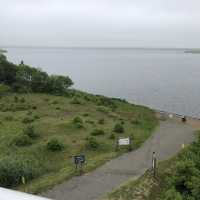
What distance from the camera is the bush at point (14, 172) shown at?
64.4 ft

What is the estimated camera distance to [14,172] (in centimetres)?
1986

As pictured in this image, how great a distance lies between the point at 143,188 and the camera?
18094 mm

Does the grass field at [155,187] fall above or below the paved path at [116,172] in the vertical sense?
above

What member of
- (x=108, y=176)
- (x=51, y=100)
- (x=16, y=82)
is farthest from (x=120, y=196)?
(x=16, y=82)

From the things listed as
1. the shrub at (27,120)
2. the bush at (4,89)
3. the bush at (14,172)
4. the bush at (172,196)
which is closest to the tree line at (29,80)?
the bush at (4,89)

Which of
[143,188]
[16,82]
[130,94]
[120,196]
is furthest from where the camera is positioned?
[130,94]

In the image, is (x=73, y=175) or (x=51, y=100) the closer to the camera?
(x=73, y=175)

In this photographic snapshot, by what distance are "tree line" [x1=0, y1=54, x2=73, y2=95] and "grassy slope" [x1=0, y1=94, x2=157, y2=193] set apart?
4.75m

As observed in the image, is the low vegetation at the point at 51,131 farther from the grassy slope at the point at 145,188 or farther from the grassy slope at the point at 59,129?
the grassy slope at the point at 145,188

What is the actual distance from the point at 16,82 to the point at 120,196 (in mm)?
54312

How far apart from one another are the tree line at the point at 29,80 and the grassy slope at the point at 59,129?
4.75m

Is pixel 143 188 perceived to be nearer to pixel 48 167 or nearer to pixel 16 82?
pixel 48 167

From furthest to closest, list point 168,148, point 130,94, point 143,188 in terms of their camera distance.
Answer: point 130,94
point 168,148
point 143,188

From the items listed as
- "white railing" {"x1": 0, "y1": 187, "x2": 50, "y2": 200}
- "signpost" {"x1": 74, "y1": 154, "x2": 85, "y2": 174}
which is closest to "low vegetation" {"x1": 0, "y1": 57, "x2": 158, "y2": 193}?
"signpost" {"x1": 74, "y1": 154, "x2": 85, "y2": 174}
